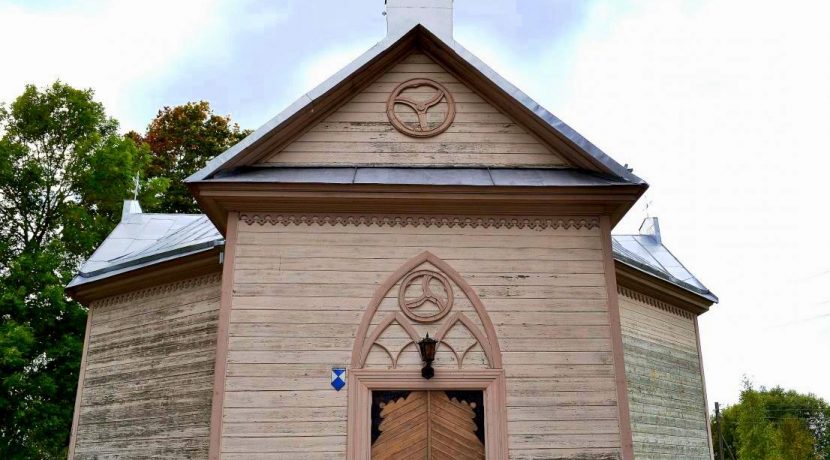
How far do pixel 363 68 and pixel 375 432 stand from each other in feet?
14.5

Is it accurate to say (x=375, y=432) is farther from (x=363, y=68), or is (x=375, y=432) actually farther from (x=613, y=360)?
(x=363, y=68)

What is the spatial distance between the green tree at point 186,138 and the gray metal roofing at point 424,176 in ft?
67.5

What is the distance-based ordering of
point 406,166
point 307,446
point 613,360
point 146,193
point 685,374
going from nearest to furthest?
1. point 307,446
2. point 613,360
3. point 406,166
4. point 685,374
5. point 146,193

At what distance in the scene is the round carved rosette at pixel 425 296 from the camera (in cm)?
835

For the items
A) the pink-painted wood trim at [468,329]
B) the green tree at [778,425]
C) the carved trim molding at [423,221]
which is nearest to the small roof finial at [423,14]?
the carved trim molding at [423,221]

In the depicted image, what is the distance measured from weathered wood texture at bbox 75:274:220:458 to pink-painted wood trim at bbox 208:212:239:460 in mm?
2506

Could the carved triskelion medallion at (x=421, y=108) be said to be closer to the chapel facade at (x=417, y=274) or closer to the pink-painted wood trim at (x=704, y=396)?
the chapel facade at (x=417, y=274)

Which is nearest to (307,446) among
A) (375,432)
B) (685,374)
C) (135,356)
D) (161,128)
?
(375,432)

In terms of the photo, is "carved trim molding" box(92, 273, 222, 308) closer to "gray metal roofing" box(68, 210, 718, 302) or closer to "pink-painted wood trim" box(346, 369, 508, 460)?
"gray metal roofing" box(68, 210, 718, 302)

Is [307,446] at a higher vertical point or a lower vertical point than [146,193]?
lower

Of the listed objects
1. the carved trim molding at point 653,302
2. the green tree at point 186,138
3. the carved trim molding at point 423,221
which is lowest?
the carved trim molding at point 423,221

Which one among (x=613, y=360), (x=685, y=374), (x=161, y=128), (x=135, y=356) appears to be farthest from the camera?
(x=161, y=128)

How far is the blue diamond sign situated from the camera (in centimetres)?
797

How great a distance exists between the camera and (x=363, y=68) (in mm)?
9195
